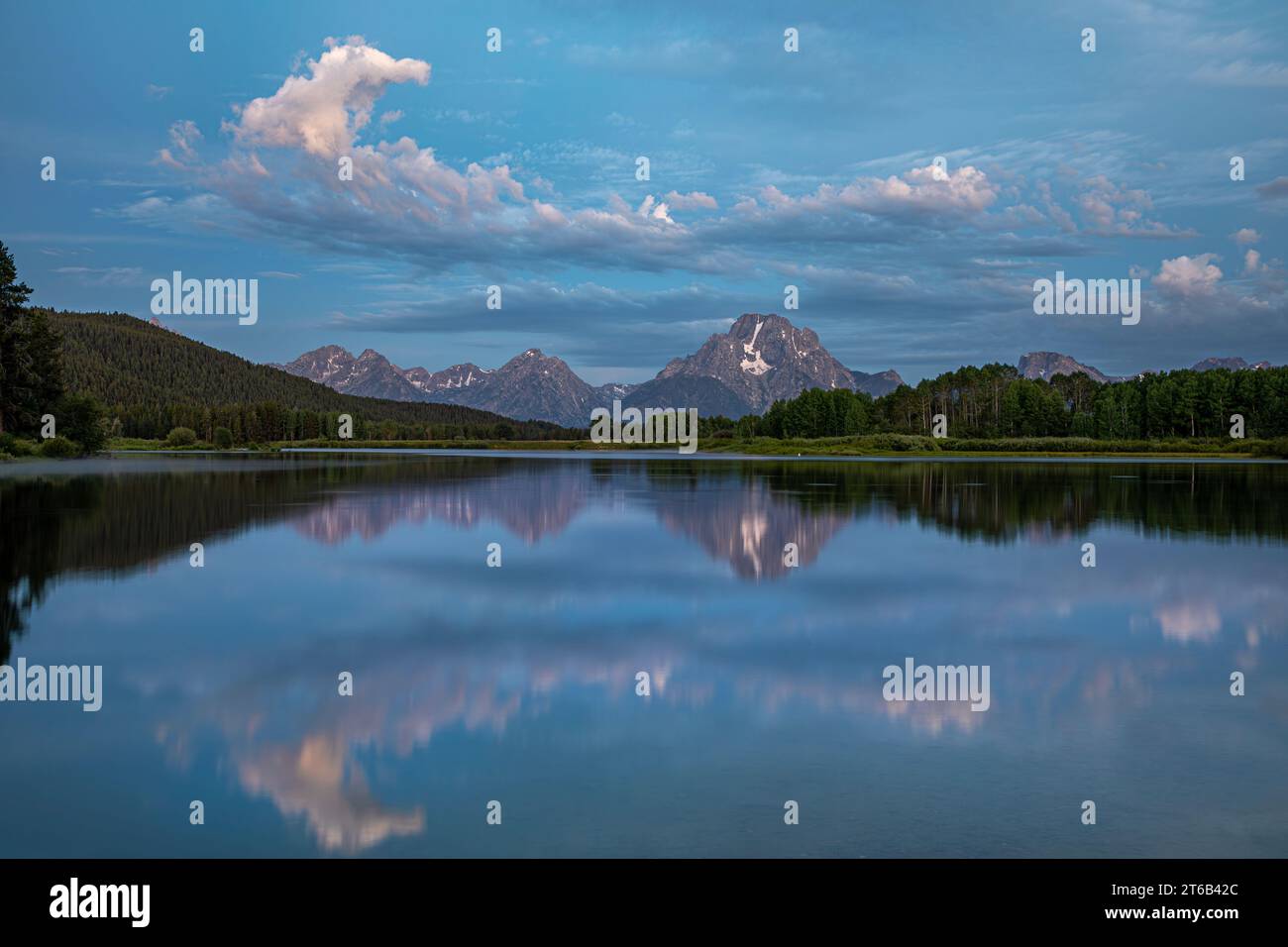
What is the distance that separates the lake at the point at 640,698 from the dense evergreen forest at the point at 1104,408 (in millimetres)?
146350

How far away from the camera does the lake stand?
820 centimetres

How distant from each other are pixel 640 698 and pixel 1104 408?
183 meters

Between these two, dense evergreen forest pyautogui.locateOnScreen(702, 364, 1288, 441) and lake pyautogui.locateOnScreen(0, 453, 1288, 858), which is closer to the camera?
lake pyautogui.locateOnScreen(0, 453, 1288, 858)

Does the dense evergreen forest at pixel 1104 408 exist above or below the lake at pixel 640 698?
above

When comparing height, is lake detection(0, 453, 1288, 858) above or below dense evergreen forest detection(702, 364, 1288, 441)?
below

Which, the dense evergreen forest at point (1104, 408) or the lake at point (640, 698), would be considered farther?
the dense evergreen forest at point (1104, 408)

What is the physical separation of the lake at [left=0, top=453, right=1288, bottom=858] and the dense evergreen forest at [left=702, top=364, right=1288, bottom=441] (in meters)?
146

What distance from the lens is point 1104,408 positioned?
174 meters

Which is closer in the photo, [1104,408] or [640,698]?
[640,698]

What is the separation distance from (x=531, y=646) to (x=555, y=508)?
27038 mm

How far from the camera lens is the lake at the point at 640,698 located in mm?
8203

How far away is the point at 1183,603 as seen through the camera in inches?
758

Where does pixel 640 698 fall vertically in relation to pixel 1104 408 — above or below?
below
